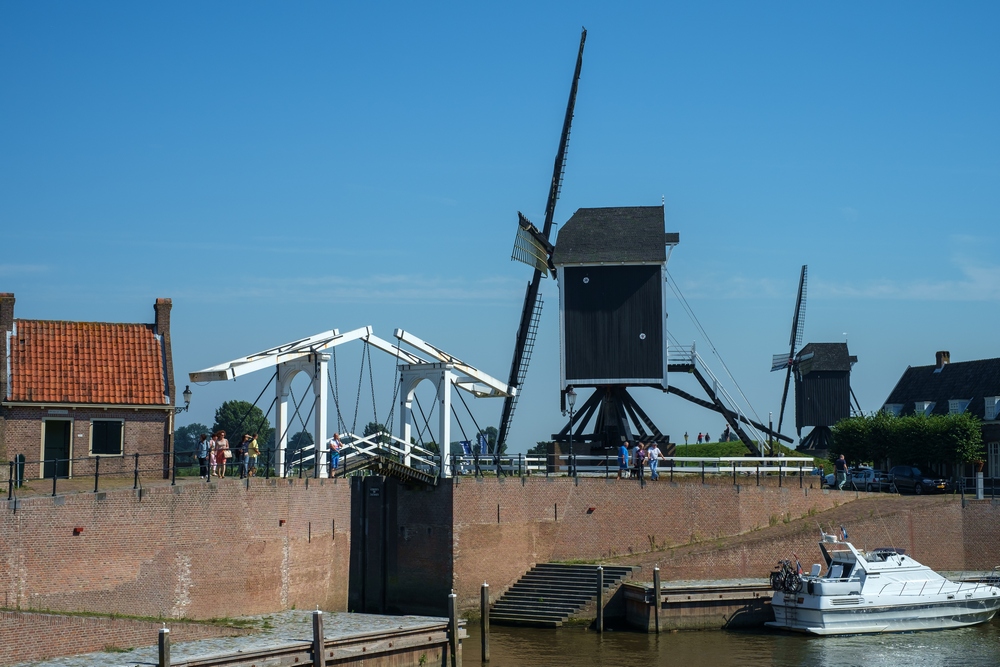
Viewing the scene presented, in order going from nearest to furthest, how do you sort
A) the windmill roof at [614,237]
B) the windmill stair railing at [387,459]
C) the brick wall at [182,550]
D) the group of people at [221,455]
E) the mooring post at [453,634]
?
the brick wall at [182,550]
the mooring post at [453,634]
the group of people at [221,455]
the windmill stair railing at [387,459]
the windmill roof at [614,237]

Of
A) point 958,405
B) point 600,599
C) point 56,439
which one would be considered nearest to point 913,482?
point 958,405

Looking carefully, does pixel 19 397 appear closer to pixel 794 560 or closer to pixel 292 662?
pixel 292 662

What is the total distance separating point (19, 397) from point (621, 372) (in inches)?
793

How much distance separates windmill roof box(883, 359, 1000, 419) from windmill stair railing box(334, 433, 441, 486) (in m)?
33.0

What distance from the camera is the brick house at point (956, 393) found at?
56500 mm

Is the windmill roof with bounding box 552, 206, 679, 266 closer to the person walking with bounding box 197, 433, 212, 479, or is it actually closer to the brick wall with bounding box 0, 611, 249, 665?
the person walking with bounding box 197, 433, 212, 479

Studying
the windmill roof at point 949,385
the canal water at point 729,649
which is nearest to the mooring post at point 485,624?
the canal water at point 729,649

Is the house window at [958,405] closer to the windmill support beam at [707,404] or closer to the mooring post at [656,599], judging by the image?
the windmill support beam at [707,404]

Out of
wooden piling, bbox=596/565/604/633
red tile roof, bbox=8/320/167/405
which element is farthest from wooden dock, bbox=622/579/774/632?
red tile roof, bbox=8/320/167/405

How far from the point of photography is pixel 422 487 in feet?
117

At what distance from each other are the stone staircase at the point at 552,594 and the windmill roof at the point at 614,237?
12238 millimetres

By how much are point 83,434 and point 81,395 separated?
108 centimetres

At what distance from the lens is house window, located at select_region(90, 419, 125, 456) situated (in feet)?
111

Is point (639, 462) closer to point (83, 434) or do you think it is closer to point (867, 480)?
point (867, 480)
